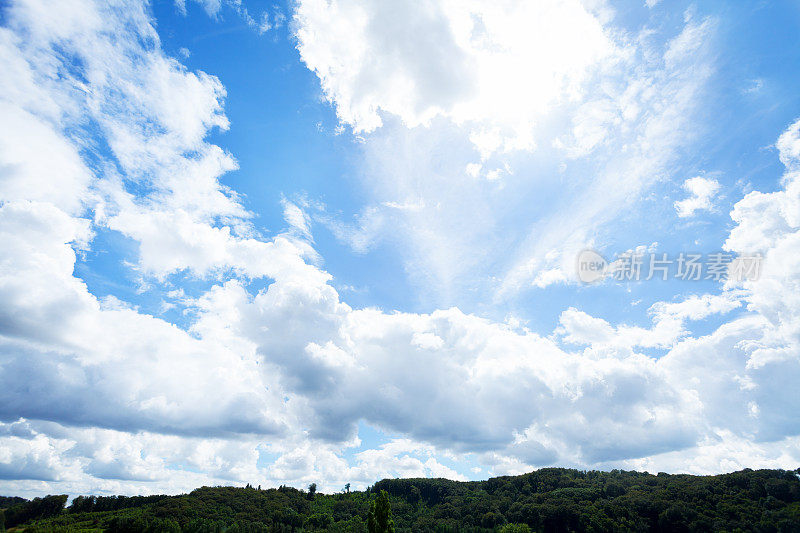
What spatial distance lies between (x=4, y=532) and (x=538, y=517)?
226 m

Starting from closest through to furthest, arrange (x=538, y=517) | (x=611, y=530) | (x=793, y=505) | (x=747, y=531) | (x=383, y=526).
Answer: (x=383, y=526) < (x=747, y=531) < (x=793, y=505) < (x=611, y=530) < (x=538, y=517)

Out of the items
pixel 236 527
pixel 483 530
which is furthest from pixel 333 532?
pixel 483 530

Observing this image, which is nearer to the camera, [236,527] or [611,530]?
[611,530]

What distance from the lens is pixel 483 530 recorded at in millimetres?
188375

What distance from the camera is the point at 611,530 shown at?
167625mm

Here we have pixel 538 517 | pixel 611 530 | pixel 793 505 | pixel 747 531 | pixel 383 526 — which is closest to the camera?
pixel 383 526

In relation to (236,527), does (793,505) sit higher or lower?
higher

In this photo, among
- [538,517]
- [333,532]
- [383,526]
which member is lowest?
[333,532]

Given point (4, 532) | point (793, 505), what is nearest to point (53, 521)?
point (4, 532)

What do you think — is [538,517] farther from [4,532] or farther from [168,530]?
[4,532]

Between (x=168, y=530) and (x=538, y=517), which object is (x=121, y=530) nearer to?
(x=168, y=530)

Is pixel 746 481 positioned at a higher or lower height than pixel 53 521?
higher

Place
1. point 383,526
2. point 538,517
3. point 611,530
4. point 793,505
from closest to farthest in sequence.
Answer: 1. point 383,526
2. point 793,505
3. point 611,530
4. point 538,517

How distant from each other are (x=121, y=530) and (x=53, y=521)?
154ft
